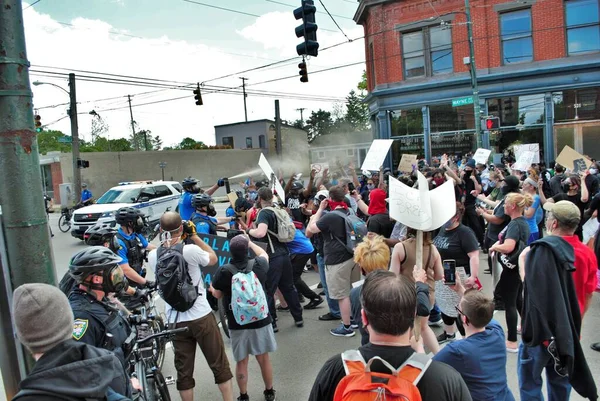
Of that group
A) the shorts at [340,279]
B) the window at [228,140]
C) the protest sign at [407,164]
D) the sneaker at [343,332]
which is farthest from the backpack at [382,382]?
the window at [228,140]

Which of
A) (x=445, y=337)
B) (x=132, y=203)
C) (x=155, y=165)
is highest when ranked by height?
(x=155, y=165)

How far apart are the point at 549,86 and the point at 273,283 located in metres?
19.7

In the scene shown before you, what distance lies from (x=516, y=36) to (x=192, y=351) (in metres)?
22.1

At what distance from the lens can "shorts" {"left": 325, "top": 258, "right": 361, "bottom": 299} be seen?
241 inches

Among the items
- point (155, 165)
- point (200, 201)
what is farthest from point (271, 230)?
point (155, 165)

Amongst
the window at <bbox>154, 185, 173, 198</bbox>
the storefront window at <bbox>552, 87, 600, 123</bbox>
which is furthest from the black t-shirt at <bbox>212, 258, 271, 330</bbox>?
the storefront window at <bbox>552, 87, 600, 123</bbox>

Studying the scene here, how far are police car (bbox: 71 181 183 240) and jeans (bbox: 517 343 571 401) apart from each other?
1393 cm

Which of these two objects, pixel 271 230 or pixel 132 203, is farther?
pixel 132 203

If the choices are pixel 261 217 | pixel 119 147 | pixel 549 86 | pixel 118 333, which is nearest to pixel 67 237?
pixel 261 217

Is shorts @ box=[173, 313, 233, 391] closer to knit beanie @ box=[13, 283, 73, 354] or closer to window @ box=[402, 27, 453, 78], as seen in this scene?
knit beanie @ box=[13, 283, 73, 354]

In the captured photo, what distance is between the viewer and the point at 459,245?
515 centimetres

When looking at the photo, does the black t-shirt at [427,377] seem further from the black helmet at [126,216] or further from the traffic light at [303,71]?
the traffic light at [303,71]

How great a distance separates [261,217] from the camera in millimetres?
6488

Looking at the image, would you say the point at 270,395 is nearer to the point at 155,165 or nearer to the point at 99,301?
the point at 99,301
